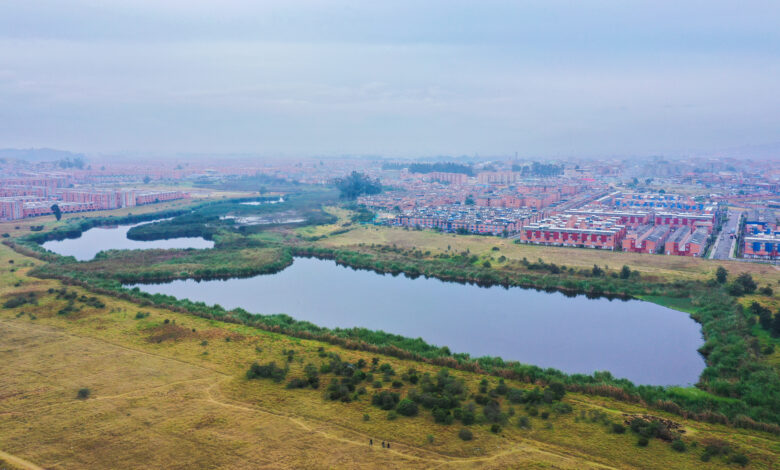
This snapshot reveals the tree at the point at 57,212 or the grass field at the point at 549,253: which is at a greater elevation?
the tree at the point at 57,212

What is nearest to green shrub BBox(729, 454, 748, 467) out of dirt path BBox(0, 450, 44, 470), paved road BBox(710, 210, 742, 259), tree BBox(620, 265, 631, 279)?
dirt path BBox(0, 450, 44, 470)

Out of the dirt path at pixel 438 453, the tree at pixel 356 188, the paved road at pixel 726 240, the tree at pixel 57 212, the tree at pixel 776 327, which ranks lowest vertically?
the dirt path at pixel 438 453

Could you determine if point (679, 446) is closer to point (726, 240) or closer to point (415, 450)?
point (415, 450)

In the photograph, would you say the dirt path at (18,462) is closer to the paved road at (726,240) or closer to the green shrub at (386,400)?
the green shrub at (386,400)

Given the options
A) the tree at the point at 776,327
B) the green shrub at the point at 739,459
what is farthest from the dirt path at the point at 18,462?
the tree at the point at 776,327

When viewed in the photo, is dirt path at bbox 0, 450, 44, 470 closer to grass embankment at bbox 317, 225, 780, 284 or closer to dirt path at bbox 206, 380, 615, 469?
dirt path at bbox 206, 380, 615, 469

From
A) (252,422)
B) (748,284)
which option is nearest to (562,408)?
(252,422)
